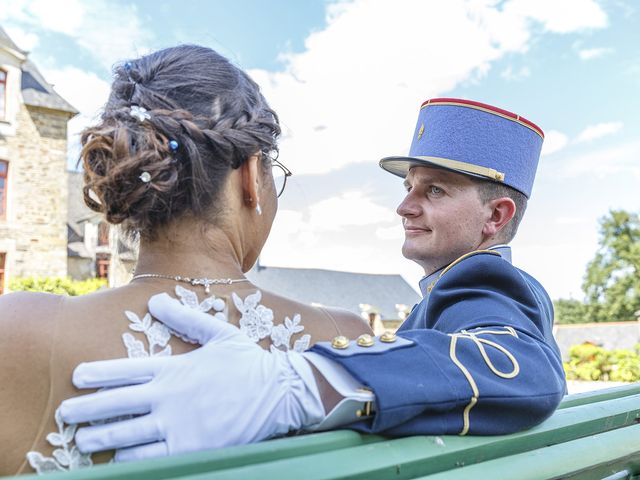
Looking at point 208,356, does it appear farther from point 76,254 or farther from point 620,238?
point 620,238

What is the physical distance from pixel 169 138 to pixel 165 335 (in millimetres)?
384

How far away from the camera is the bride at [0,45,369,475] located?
3.92 feet

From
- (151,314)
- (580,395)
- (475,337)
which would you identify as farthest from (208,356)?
(580,395)

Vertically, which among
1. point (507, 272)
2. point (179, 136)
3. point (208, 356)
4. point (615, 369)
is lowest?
point (615, 369)

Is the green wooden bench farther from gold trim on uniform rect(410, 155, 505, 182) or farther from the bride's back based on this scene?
gold trim on uniform rect(410, 155, 505, 182)

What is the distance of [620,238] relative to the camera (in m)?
41.7

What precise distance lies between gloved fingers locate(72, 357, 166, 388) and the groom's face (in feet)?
4.49

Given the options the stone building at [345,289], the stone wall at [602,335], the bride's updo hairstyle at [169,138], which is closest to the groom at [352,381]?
the bride's updo hairstyle at [169,138]

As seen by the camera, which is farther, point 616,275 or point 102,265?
point 616,275

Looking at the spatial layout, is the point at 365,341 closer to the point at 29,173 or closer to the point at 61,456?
the point at 61,456

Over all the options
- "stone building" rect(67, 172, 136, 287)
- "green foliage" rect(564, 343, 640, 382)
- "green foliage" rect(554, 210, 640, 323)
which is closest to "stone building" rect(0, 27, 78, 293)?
"stone building" rect(67, 172, 136, 287)

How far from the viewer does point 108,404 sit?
42.6 inches

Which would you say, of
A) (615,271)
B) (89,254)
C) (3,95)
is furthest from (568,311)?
(3,95)

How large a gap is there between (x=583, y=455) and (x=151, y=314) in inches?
36.3
